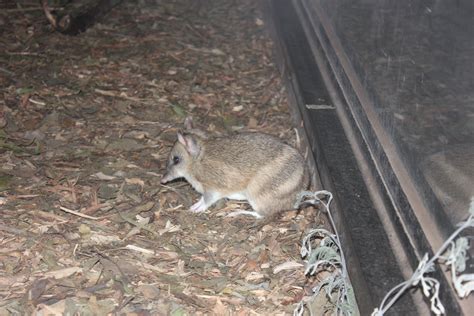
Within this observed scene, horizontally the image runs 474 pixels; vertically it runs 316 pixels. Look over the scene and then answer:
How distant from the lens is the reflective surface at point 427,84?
134 inches

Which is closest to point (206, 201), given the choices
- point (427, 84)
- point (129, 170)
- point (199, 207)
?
point (199, 207)

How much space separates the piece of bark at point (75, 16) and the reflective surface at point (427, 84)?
436 cm

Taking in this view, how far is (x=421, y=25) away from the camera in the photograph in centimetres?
415

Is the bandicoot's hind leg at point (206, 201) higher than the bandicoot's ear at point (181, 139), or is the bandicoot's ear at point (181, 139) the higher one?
the bandicoot's ear at point (181, 139)

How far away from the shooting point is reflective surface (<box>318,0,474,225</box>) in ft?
11.1

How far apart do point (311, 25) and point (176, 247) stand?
3.77m

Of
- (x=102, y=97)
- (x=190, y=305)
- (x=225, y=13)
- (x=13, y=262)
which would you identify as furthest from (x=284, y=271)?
(x=225, y=13)

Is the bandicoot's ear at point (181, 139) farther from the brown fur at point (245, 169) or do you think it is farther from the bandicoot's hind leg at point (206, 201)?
the bandicoot's hind leg at point (206, 201)

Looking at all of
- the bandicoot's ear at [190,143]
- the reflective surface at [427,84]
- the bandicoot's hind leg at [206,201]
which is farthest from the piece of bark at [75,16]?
the reflective surface at [427,84]

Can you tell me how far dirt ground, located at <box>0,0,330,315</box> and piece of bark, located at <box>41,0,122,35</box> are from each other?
132 mm

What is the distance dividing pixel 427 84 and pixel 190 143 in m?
2.37

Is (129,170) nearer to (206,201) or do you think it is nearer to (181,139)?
(181,139)

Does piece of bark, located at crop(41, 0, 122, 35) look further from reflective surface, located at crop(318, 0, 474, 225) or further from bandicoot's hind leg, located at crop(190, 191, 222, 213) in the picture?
reflective surface, located at crop(318, 0, 474, 225)

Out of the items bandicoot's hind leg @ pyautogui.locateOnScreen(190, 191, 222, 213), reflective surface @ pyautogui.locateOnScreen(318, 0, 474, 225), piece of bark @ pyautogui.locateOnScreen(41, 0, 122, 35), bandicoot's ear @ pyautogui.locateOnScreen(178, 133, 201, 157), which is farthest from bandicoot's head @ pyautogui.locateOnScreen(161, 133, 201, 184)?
piece of bark @ pyautogui.locateOnScreen(41, 0, 122, 35)
